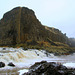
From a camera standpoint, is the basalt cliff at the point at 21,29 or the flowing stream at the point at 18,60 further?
the basalt cliff at the point at 21,29

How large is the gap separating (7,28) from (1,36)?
24.5 ft

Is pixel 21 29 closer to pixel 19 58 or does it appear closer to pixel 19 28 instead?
pixel 19 28

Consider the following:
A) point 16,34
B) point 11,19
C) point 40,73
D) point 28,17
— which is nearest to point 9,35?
point 16,34

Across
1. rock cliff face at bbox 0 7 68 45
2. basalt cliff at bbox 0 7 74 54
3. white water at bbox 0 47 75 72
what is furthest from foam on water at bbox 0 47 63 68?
rock cliff face at bbox 0 7 68 45

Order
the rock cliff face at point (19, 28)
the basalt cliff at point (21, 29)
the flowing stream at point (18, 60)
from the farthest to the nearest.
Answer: the rock cliff face at point (19, 28)
the basalt cliff at point (21, 29)
the flowing stream at point (18, 60)

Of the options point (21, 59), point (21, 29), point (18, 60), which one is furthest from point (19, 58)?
point (21, 29)

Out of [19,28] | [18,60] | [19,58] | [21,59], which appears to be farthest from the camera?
[19,28]

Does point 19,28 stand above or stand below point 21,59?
above

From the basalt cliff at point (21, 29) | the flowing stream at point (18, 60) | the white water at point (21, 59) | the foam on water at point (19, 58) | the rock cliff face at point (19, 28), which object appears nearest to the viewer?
the flowing stream at point (18, 60)

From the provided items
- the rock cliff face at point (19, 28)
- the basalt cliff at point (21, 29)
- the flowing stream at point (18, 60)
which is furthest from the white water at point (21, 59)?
the rock cliff face at point (19, 28)

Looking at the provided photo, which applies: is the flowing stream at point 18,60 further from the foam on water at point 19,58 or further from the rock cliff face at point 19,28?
the rock cliff face at point 19,28

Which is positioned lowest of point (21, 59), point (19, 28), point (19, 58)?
point (21, 59)

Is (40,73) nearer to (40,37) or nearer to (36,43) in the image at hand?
(36,43)

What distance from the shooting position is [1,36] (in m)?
83.4
